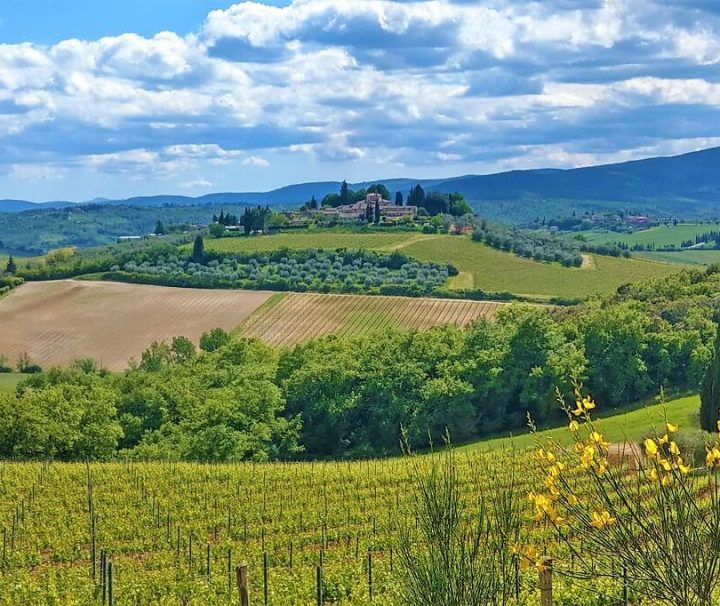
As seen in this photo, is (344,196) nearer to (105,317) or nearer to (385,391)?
(105,317)

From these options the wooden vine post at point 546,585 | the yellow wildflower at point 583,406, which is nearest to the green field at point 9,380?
the wooden vine post at point 546,585

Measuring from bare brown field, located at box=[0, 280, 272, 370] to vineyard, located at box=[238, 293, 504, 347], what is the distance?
3.24 m

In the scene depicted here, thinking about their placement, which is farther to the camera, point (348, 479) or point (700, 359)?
point (700, 359)

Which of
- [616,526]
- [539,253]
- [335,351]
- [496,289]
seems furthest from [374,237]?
[616,526]

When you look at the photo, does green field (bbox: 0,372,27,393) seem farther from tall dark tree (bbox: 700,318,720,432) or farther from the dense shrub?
tall dark tree (bbox: 700,318,720,432)

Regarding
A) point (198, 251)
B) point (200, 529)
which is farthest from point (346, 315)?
point (200, 529)

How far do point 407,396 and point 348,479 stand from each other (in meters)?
23.0

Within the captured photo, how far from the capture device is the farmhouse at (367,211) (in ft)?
515

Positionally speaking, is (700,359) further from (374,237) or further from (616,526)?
(374,237)

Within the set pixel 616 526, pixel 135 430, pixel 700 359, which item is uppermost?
pixel 616 526

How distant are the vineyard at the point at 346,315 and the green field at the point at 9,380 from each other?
72.2 feet

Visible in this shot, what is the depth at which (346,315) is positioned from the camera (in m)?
94.9

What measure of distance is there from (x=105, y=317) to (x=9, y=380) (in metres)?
20.6

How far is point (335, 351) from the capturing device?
67.4 m
